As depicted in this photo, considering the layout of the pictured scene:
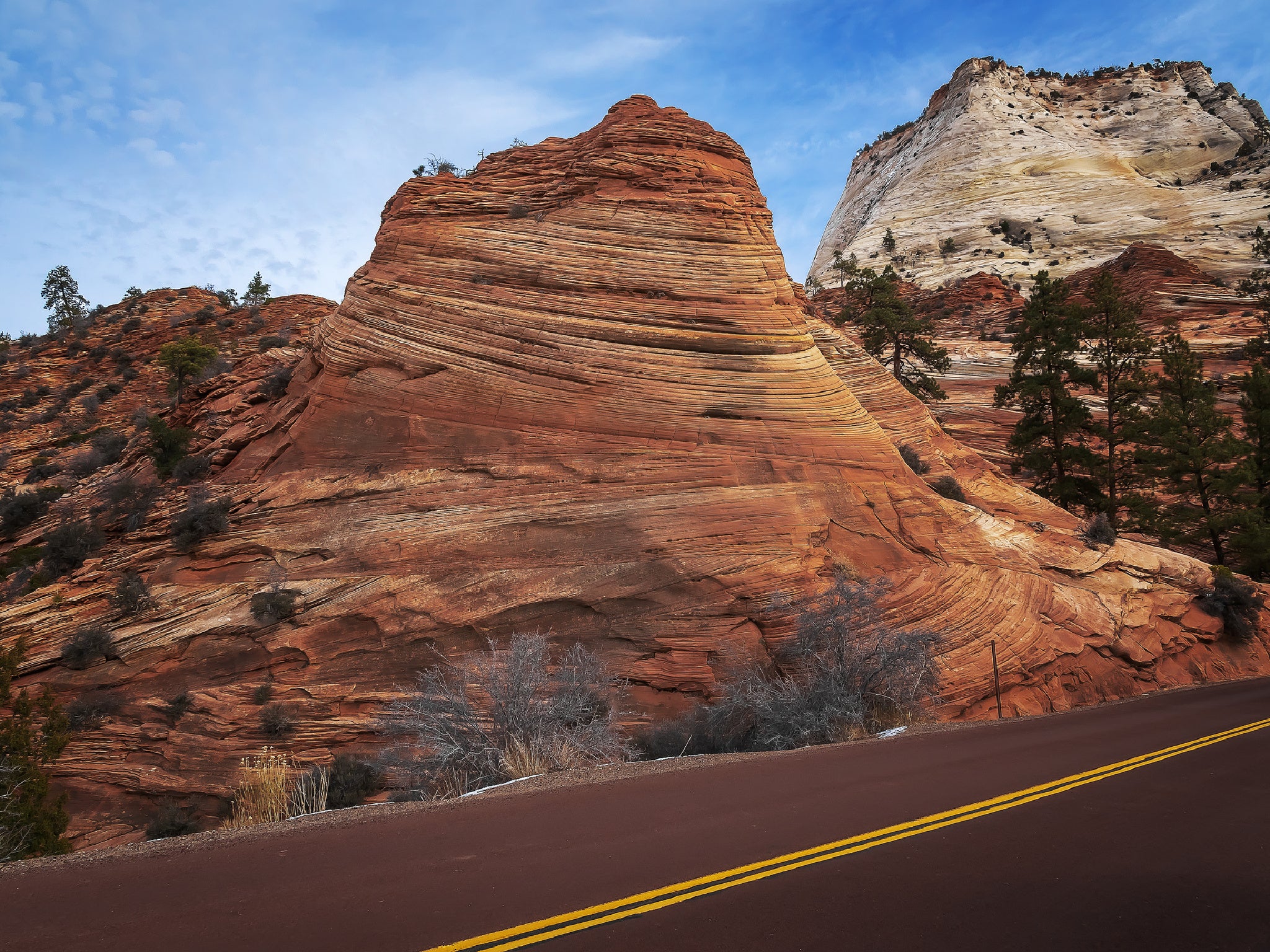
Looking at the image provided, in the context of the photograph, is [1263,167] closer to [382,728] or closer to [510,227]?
[510,227]

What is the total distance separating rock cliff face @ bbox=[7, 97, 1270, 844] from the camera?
41.1 ft

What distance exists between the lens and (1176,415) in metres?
25.9

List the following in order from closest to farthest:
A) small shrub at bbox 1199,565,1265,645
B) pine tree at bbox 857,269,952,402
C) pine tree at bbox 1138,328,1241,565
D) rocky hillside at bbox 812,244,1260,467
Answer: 1. small shrub at bbox 1199,565,1265,645
2. pine tree at bbox 1138,328,1241,565
3. pine tree at bbox 857,269,952,402
4. rocky hillside at bbox 812,244,1260,467

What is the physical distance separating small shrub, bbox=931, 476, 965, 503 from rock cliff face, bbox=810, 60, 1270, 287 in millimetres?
48259

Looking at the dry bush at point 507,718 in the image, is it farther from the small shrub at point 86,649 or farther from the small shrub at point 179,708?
the small shrub at point 86,649

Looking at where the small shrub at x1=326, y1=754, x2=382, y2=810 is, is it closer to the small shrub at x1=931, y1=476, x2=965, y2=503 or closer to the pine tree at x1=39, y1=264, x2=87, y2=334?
the small shrub at x1=931, y1=476, x2=965, y2=503

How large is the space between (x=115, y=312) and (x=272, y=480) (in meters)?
31.1

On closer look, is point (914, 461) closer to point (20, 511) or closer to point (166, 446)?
point (166, 446)

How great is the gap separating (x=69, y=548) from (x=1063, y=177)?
8885 cm

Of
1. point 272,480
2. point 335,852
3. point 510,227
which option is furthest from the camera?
point 510,227

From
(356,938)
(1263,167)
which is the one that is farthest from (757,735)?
(1263,167)

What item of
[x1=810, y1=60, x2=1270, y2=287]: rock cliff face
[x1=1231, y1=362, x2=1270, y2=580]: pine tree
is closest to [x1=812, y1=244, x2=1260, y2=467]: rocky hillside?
[x1=1231, y1=362, x2=1270, y2=580]: pine tree

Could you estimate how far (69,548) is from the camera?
15820 mm

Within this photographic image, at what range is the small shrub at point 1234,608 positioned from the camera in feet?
60.5
